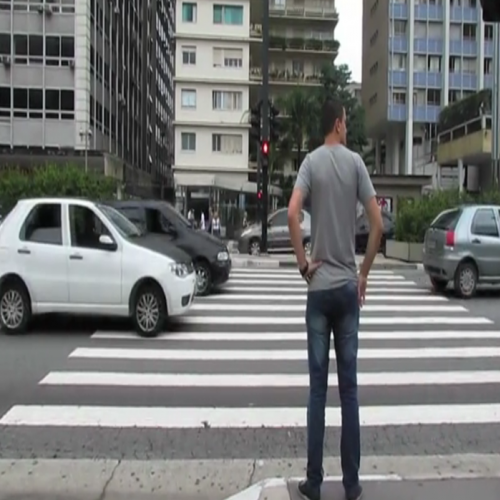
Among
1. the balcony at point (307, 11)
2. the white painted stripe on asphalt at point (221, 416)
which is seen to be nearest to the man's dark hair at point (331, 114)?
the white painted stripe on asphalt at point (221, 416)

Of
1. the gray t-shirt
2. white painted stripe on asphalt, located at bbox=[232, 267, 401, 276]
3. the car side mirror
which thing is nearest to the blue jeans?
the gray t-shirt

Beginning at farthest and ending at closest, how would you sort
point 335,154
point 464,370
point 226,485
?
1. point 464,370
2. point 226,485
3. point 335,154

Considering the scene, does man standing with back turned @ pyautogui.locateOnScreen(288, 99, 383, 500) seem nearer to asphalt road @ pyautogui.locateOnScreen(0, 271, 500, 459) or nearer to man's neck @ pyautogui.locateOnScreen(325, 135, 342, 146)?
man's neck @ pyautogui.locateOnScreen(325, 135, 342, 146)

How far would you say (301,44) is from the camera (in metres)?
63.0

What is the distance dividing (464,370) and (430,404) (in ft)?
5.39

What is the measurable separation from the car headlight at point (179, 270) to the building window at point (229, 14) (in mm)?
46482

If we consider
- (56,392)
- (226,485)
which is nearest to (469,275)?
(56,392)

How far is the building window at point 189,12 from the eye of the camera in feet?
176

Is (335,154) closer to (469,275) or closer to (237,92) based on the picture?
(469,275)

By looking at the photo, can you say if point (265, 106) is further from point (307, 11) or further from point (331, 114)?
point (307, 11)

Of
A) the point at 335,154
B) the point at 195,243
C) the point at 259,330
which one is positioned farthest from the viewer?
the point at 195,243

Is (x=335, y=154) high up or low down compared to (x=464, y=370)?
up

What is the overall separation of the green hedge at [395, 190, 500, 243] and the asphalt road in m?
11.5

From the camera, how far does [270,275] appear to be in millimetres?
19062
